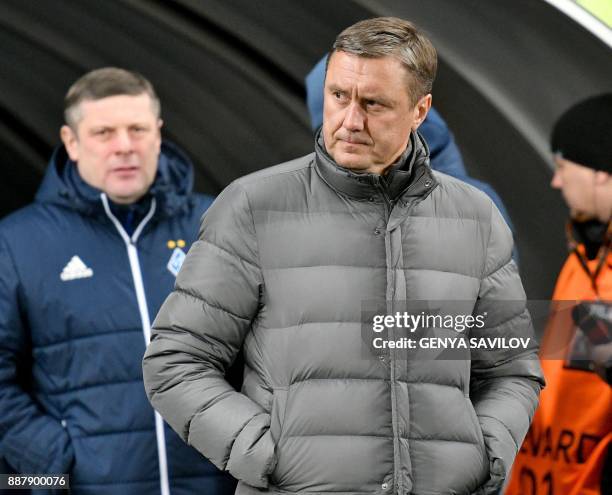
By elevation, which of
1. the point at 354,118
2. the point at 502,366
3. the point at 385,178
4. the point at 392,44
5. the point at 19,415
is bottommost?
the point at 19,415

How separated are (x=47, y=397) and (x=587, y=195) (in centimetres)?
142

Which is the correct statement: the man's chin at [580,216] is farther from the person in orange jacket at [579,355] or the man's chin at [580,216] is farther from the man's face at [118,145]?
the man's face at [118,145]

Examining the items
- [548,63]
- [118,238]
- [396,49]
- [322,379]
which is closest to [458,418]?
[322,379]

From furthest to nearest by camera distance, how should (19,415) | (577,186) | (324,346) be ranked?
(577,186) < (19,415) < (324,346)

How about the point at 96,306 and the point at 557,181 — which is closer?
the point at 96,306

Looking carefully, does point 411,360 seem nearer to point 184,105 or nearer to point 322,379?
point 322,379

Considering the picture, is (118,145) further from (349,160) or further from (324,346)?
(324,346)

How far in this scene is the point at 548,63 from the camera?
3.06m

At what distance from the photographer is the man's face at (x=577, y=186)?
2752 mm

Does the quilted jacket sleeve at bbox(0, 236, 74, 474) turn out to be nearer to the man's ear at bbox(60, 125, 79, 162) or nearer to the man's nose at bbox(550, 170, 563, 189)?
the man's ear at bbox(60, 125, 79, 162)

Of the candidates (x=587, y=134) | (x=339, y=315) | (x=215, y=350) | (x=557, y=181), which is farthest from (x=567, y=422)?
(x=215, y=350)

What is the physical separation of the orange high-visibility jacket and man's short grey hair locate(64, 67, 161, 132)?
1.13 meters

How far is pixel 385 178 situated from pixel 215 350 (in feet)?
1.40

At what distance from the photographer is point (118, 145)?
8.54 ft
